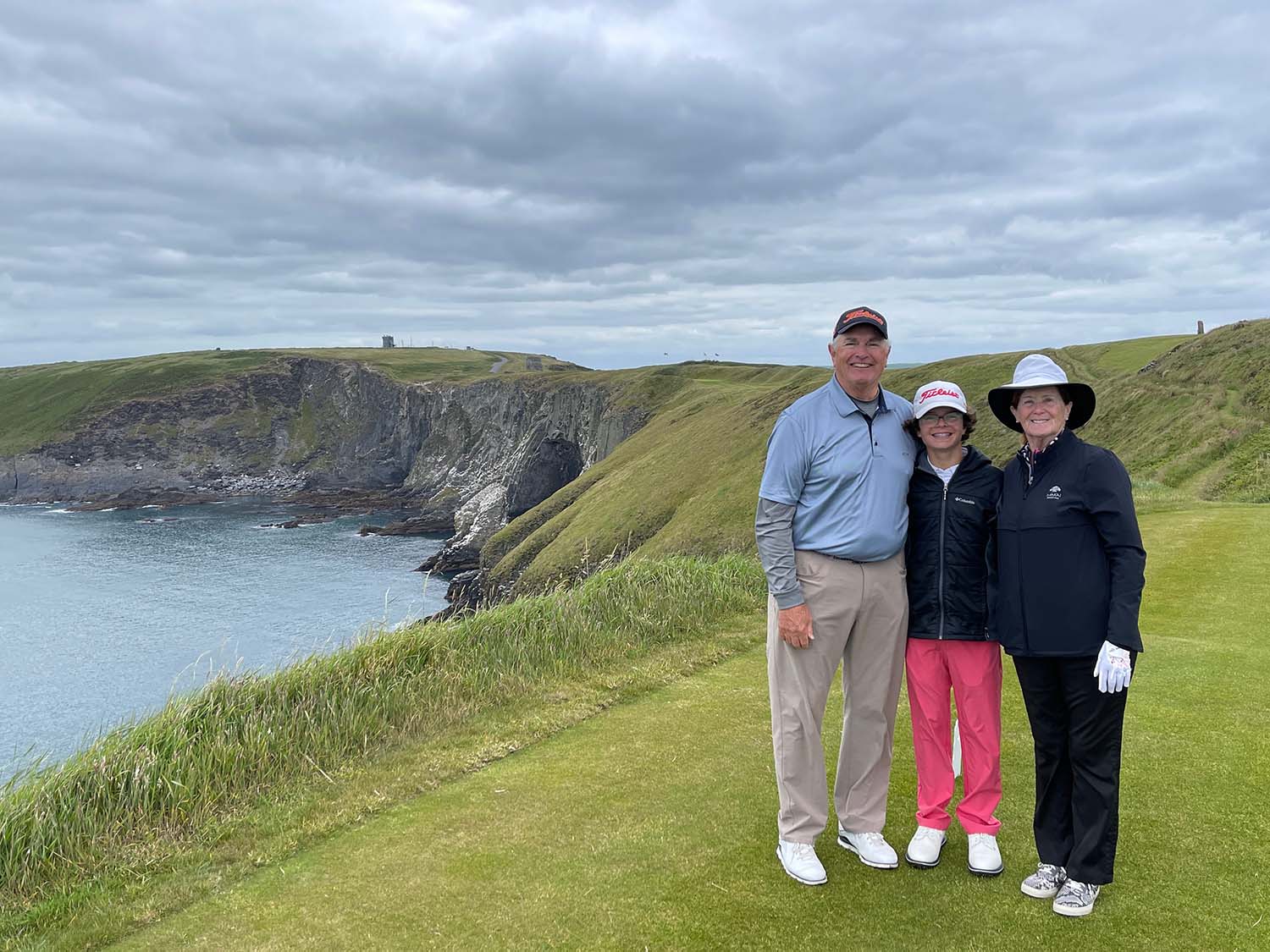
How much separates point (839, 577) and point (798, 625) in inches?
14.6

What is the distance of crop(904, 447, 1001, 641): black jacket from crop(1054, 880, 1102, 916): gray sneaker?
1347 millimetres

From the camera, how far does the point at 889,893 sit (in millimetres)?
4801

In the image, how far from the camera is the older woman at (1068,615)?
4.36m

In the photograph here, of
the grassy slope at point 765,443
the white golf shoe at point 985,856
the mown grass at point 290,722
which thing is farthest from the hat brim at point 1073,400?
the grassy slope at point 765,443

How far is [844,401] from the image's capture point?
5121 mm

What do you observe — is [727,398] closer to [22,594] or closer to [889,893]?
[22,594]

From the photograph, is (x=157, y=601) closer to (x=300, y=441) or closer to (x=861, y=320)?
(x=861, y=320)

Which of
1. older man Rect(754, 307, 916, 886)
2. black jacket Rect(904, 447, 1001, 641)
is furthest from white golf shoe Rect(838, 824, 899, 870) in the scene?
black jacket Rect(904, 447, 1001, 641)

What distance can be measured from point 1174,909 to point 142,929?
5812 millimetres

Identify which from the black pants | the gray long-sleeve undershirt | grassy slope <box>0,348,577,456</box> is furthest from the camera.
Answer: grassy slope <box>0,348,577,456</box>

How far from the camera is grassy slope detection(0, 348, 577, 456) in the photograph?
5935 inches

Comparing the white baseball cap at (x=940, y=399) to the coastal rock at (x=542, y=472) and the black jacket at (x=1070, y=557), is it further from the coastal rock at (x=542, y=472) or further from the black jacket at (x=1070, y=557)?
the coastal rock at (x=542, y=472)

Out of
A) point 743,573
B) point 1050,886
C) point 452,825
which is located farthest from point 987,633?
point 743,573

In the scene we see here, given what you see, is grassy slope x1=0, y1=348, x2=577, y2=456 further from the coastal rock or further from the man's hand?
the man's hand
